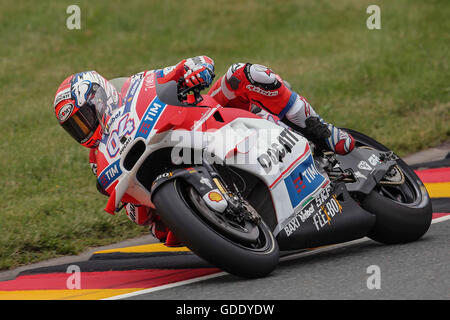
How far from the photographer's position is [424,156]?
28.6 feet

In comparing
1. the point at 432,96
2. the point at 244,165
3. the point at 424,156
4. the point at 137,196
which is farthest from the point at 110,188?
the point at 432,96

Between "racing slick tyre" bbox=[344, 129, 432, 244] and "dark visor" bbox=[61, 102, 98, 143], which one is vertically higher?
"dark visor" bbox=[61, 102, 98, 143]

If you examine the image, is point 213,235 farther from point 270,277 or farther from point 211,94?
point 211,94

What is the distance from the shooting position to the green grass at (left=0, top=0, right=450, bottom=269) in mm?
6781

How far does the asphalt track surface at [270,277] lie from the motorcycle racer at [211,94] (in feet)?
1.03

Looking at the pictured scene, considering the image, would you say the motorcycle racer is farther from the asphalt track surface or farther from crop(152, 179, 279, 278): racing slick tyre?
crop(152, 179, 279, 278): racing slick tyre

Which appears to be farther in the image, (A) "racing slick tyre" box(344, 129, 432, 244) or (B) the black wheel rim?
(A) "racing slick tyre" box(344, 129, 432, 244)

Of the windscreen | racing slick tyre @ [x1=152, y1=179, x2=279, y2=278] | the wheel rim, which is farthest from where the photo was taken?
the wheel rim

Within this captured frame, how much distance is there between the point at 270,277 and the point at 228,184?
0.67 metres

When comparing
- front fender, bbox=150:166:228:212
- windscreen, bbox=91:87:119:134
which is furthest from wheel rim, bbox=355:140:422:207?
windscreen, bbox=91:87:119:134

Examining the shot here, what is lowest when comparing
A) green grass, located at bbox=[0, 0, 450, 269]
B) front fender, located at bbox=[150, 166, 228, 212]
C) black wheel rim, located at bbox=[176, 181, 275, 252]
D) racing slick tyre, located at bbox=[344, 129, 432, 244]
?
green grass, located at bbox=[0, 0, 450, 269]

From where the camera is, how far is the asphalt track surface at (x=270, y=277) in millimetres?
4047

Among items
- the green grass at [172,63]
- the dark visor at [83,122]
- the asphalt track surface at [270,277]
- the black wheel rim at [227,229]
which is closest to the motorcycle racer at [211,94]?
the dark visor at [83,122]

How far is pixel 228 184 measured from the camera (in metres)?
4.65
